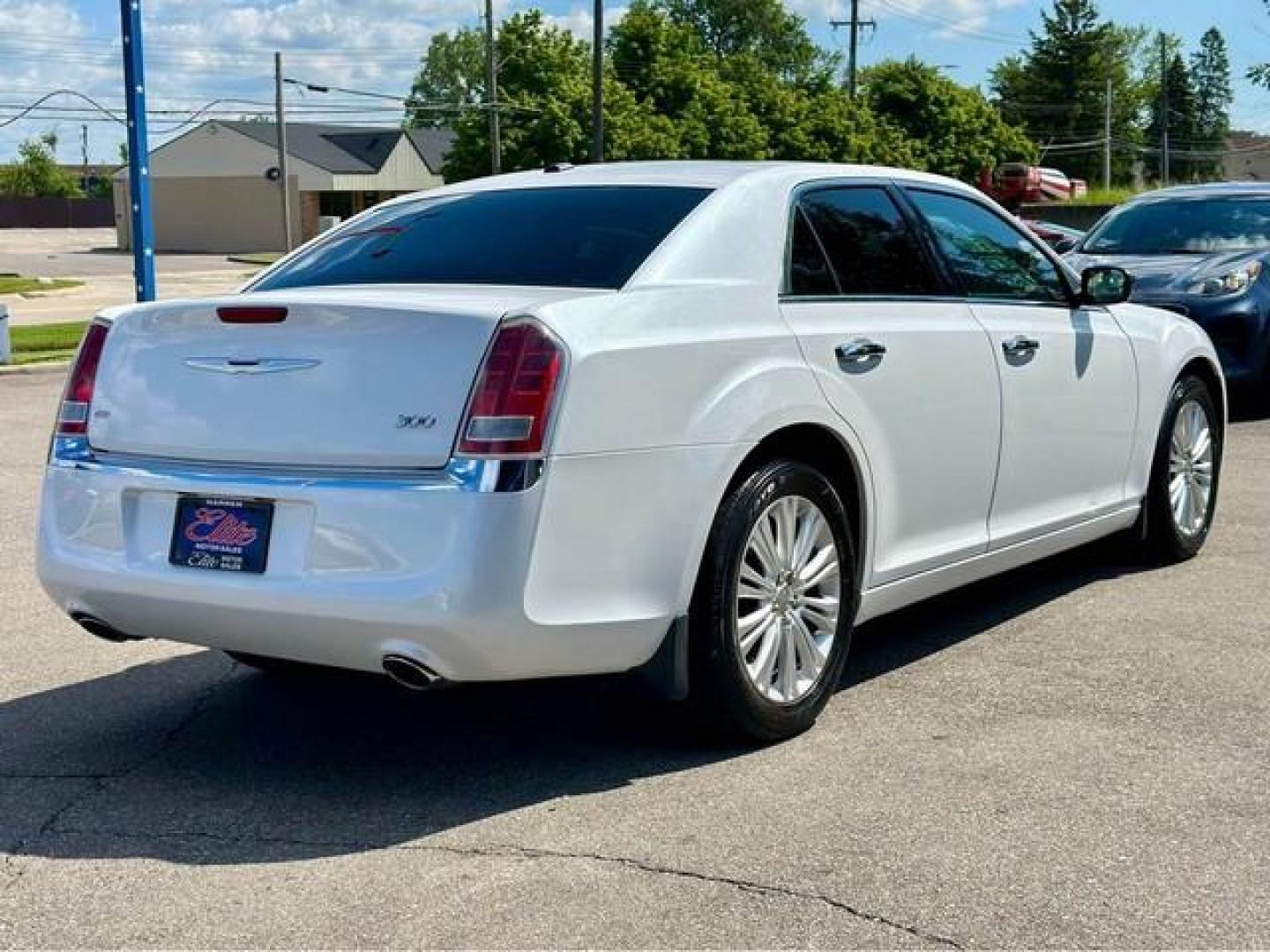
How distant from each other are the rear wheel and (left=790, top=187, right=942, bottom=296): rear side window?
191cm

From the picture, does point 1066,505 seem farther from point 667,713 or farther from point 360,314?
point 360,314

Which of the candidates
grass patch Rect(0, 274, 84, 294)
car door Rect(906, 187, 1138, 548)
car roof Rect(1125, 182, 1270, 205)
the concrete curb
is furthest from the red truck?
car door Rect(906, 187, 1138, 548)

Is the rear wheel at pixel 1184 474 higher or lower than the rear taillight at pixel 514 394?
lower

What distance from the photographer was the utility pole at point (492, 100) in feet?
167

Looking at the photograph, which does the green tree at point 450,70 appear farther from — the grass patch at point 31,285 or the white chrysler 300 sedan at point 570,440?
the white chrysler 300 sedan at point 570,440

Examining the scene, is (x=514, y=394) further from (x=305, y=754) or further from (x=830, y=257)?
(x=830, y=257)

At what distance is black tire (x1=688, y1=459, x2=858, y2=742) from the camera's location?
4.44 metres

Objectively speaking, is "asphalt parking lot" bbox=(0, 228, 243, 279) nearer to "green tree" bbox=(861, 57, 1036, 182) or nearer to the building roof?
the building roof

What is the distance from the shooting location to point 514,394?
4.05 m

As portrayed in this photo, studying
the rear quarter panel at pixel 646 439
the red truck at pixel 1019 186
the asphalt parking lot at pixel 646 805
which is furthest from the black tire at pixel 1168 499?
the red truck at pixel 1019 186

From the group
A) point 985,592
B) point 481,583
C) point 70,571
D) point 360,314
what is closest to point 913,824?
point 481,583

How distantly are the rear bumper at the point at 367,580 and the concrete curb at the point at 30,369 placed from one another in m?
12.9

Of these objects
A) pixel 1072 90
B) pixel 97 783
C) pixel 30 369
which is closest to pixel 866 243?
pixel 97 783

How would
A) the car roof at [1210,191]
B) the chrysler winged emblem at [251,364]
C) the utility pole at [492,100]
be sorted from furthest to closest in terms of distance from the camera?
the utility pole at [492,100], the car roof at [1210,191], the chrysler winged emblem at [251,364]
